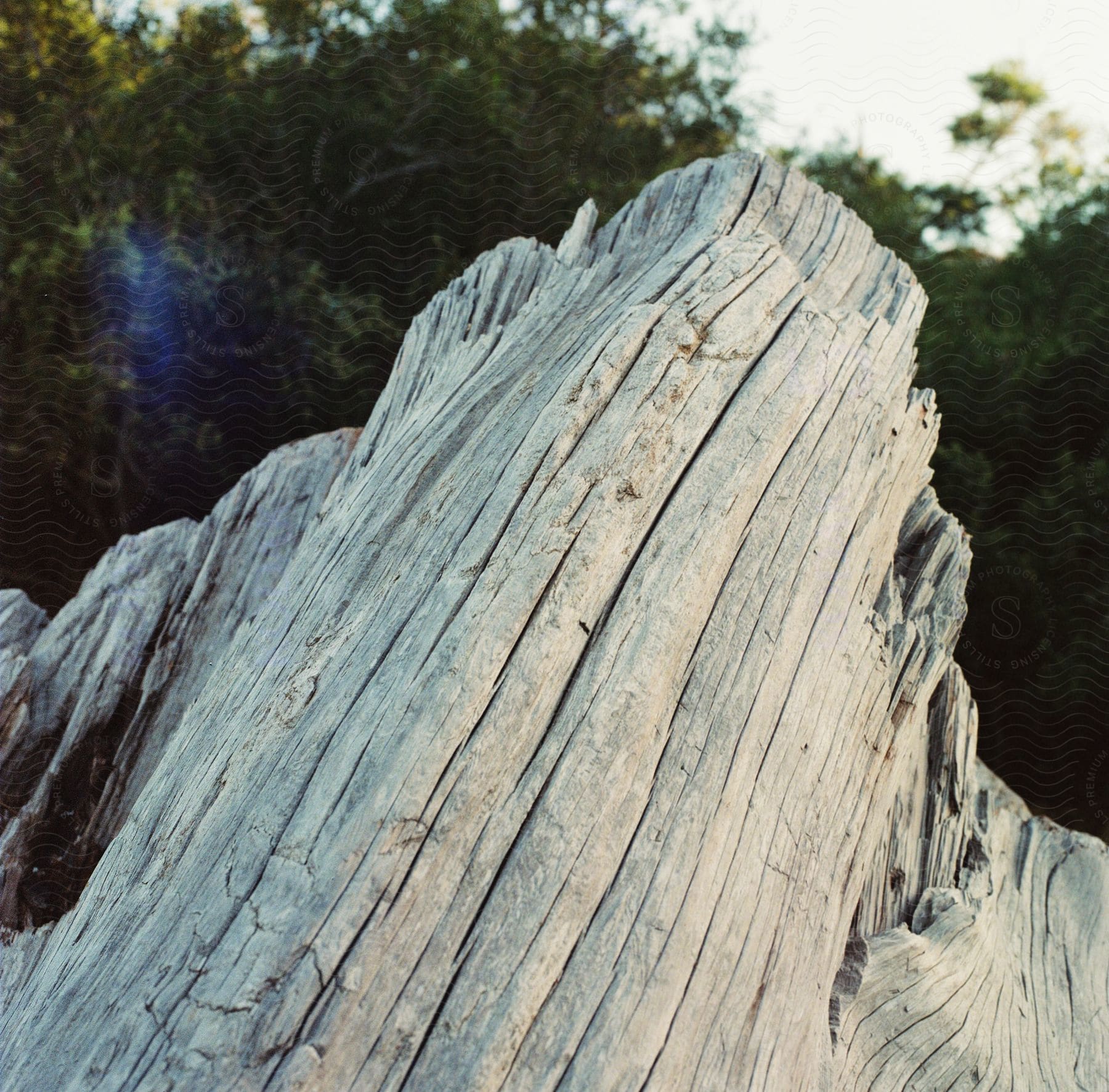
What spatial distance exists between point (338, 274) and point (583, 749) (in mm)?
4736

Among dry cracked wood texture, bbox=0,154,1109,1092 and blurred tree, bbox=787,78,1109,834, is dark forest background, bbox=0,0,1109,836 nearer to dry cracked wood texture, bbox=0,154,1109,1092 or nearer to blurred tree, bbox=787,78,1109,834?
blurred tree, bbox=787,78,1109,834

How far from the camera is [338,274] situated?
18.6 feet

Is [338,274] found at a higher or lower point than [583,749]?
higher

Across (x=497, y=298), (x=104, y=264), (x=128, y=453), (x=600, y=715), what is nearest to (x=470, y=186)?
(x=104, y=264)

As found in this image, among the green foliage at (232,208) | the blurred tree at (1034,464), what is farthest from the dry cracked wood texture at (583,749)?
the green foliage at (232,208)

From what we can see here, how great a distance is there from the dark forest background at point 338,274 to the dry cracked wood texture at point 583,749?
2288 mm

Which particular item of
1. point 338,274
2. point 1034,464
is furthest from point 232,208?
point 1034,464

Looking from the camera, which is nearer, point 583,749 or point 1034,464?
point 583,749

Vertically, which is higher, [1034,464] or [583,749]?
[1034,464]

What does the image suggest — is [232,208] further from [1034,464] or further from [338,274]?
[1034,464]

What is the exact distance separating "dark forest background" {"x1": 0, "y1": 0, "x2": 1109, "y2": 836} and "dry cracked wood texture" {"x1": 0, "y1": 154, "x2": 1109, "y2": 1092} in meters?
2.29

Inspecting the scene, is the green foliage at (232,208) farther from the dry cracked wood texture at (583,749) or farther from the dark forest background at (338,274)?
the dry cracked wood texture at (583,749)

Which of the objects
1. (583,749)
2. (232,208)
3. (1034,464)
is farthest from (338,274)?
(583,749)

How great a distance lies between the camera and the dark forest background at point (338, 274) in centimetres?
477
